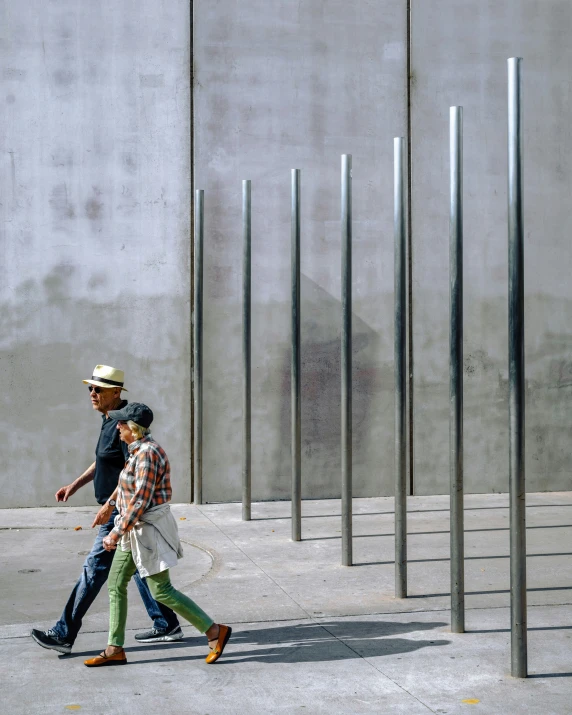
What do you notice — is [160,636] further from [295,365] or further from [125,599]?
[295,365]

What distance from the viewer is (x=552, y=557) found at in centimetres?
1001

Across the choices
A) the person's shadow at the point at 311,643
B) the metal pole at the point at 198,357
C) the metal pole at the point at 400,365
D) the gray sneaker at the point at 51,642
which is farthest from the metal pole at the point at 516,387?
the metal pole at the point at 198,357

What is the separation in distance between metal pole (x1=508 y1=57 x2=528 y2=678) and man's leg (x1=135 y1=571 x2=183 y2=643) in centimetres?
230

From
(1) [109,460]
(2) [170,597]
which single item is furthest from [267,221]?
(2) [170,597]

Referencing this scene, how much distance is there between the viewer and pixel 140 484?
6.55 m

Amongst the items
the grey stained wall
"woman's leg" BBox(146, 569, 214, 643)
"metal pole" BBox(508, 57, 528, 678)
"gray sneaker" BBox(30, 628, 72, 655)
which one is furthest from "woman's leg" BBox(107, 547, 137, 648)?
the grey stained wall

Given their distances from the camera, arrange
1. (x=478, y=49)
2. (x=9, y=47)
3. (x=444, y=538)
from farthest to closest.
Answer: (x=478, y=49), (x=9, y=47), (x=444, y=538)

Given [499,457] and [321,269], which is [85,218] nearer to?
[321,269]

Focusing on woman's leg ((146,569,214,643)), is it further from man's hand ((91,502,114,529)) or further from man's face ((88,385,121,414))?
man's face ((88,385,121,414))

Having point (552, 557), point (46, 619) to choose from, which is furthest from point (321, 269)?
point (46, 619)

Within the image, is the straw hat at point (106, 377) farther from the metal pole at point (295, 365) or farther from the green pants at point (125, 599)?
the metal pole at point (295, 365)

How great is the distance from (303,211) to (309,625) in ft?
22.6

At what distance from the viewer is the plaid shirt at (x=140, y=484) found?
653 centimetres

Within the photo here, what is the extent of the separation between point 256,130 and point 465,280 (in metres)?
3.31
